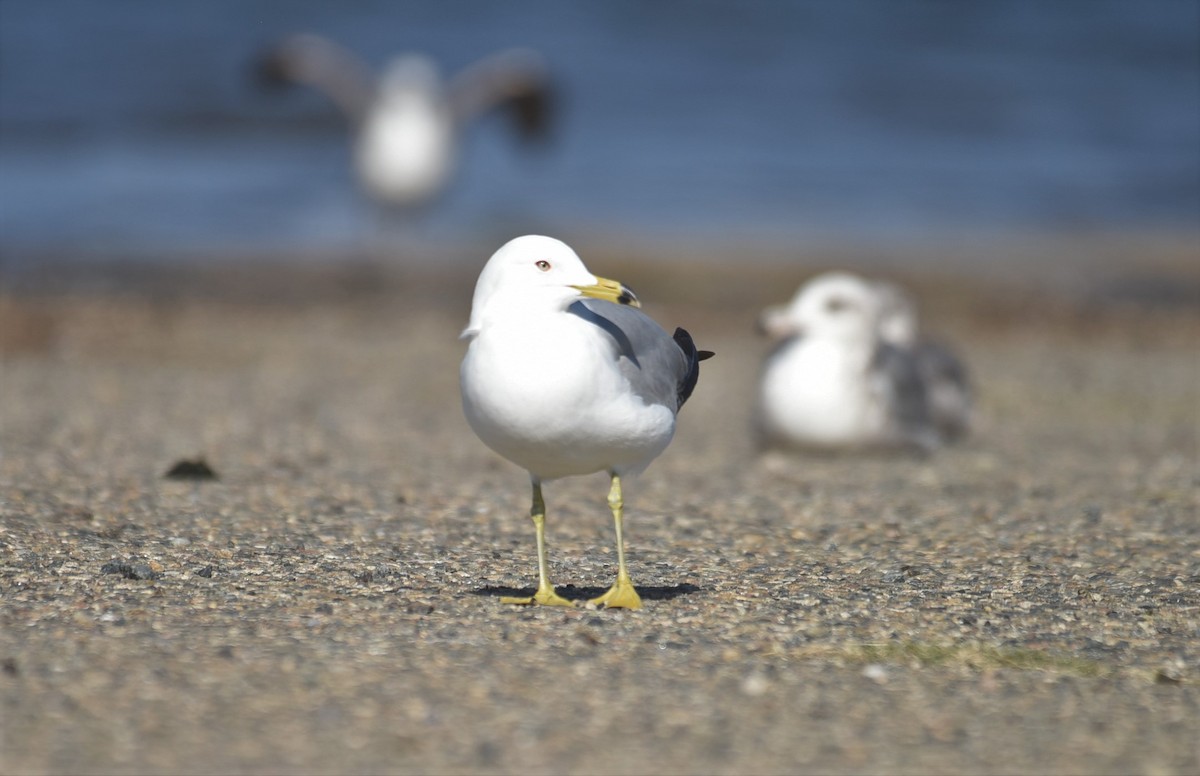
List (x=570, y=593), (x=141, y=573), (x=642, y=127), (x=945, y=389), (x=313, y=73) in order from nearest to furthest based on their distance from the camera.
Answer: (x=141, y=573), (x=570, y=593), (x=945, y=389), (x=313, y=73), (x=642, y=127)

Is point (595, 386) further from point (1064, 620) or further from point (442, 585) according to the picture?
point (1064, 620)

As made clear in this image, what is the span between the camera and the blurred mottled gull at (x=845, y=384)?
7844 millimetres

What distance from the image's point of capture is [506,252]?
14.9 ft

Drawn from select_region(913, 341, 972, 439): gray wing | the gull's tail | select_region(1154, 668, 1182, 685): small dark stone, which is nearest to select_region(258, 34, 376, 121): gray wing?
select_region(913, 341, 972, 439): gray wing

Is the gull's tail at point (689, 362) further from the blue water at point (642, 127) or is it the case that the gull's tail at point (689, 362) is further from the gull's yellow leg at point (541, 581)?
the blue water at point (642, 127)

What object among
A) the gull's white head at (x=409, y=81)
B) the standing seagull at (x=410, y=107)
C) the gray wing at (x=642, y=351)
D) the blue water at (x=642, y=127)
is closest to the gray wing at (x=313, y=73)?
the standing seagull at (x=410, y=107)

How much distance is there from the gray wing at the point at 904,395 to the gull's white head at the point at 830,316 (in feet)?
0.52

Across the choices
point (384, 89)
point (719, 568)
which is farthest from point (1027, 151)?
point (719, 568)

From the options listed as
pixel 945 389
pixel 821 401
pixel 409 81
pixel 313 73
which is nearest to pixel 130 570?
pixel 821 401

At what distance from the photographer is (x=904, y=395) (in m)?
8.12

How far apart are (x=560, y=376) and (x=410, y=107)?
1451 centimetres

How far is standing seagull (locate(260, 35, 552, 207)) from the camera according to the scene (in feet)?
58.3

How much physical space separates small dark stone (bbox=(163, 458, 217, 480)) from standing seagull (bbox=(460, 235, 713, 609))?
7.98 feet

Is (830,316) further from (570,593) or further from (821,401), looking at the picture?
(570,593)
